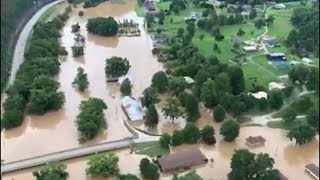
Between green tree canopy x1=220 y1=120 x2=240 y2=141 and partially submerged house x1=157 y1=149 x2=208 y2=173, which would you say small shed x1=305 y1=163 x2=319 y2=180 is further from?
partially submerged house x1=157 y1=149 x2=208 y2=173

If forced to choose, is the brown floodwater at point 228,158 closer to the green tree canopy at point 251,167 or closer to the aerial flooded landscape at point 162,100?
the aerial flooded landscape at point 162,100

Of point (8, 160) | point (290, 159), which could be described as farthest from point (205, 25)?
point (8, 160)

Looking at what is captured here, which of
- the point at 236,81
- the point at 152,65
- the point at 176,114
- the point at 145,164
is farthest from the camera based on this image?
the point at 152,65

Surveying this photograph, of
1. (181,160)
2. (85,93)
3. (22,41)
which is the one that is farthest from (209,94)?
(22,41)

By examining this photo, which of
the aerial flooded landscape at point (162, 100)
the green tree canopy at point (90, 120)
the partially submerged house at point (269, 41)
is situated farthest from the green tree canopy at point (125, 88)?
Result: the partially submerged house at point (269, 41)

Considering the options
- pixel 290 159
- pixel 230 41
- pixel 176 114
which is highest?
pixel 230 41

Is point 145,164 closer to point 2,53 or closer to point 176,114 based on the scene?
point 176,114
